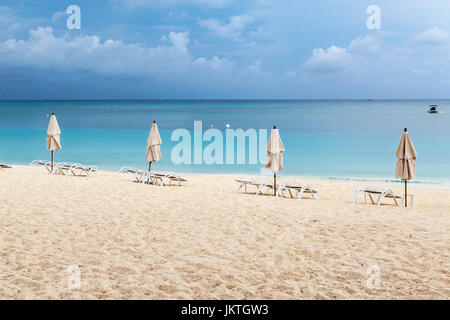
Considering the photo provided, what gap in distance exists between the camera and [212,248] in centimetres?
622

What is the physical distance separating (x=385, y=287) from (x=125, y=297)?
2878mm

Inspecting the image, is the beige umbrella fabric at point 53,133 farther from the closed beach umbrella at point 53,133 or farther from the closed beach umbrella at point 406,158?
the closed beach umbrella at point 406,158

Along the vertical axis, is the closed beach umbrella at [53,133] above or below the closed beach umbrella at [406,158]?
above

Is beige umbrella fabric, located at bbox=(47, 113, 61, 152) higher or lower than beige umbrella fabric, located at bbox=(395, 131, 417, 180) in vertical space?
higher

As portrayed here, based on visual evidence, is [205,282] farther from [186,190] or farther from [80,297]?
[186,190]

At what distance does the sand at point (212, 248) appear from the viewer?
187 inches

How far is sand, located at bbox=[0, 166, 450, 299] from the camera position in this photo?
4.76 m

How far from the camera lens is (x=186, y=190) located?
11211mm

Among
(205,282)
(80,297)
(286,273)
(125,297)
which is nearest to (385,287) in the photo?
(286,273)
